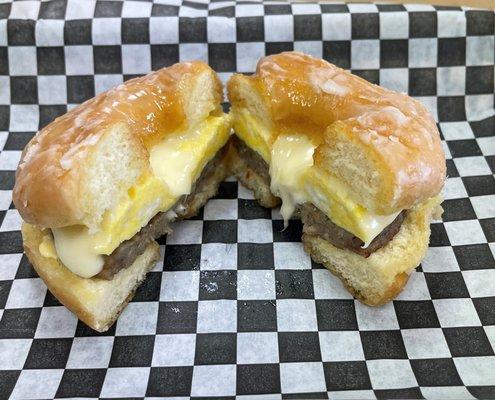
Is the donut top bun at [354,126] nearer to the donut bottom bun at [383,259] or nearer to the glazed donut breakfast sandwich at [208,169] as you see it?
the glazed donut breakfast sandwich at [208,169]

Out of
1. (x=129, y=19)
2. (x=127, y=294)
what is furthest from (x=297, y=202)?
(x=129, y=19)

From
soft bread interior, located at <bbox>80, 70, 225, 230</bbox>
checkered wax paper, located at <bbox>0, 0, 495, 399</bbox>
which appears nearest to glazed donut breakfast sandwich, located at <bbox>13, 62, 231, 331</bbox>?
soft bread interior, located at <bbox>80, 70, 225, 230</bbox>

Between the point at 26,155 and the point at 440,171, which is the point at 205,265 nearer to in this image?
the point at 26,155

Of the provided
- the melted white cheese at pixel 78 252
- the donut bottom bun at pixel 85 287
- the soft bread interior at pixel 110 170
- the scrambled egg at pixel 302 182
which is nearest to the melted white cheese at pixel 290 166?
the scrambled egg at pixel 302 182

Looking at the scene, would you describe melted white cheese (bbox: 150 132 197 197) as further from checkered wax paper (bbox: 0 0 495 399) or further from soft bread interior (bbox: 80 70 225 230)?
checkered wax paper (bbox: 0 0 495 399)

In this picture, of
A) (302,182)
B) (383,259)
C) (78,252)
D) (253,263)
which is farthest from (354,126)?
(78,252)

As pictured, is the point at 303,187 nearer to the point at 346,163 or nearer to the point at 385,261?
the point at 346,163
